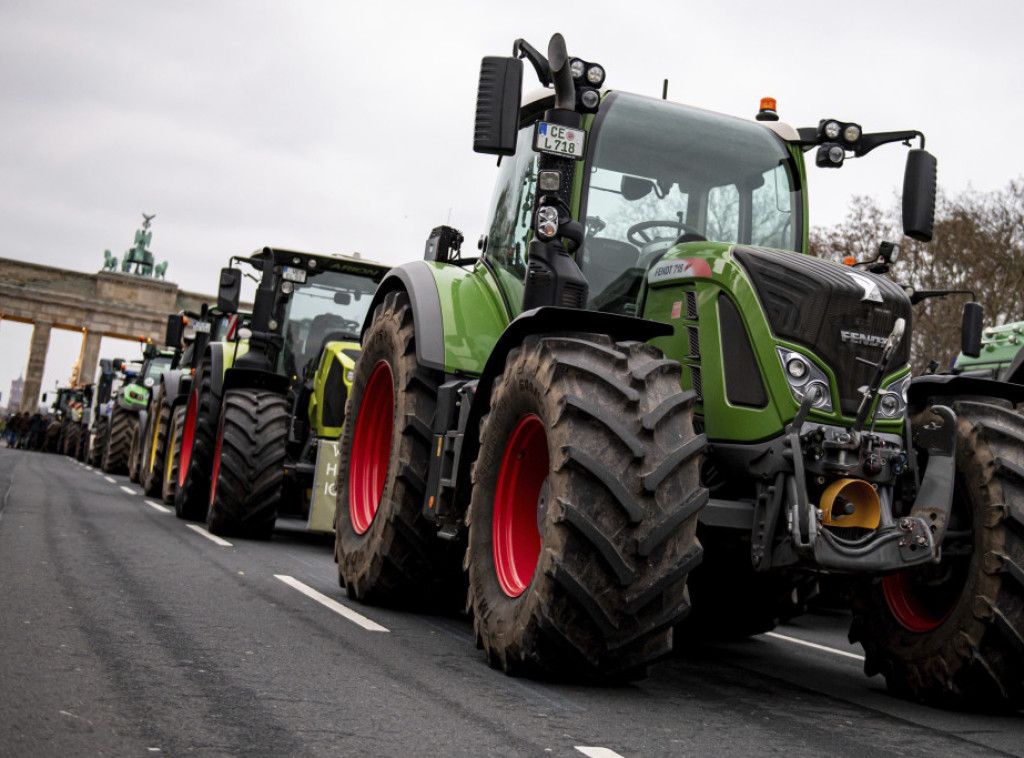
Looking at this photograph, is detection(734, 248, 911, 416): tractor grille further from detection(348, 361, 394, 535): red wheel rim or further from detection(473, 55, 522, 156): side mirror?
detection(348, 361, 394, 535): red wheel rim

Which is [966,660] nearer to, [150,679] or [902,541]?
[902,541]

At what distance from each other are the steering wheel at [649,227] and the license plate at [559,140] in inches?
24.0

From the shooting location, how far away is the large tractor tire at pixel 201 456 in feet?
40.1

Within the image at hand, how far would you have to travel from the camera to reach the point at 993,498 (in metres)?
5.12

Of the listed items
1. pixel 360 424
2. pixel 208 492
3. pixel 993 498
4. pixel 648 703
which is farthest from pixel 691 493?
pixel 208 492

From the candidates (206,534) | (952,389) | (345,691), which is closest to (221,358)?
(206,534)

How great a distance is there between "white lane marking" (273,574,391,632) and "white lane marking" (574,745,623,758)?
2.48m

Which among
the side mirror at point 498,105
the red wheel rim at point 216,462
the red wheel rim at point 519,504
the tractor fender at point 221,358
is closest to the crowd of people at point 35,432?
the tractor fender at point 221,358

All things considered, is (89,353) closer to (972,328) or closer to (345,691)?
(972,328)

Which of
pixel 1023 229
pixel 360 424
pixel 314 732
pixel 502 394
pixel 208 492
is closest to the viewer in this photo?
pixel 314 732

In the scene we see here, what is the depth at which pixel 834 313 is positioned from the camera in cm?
511

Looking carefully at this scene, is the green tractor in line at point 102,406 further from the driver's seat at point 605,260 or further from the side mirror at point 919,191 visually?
the side mirror at point 919,191

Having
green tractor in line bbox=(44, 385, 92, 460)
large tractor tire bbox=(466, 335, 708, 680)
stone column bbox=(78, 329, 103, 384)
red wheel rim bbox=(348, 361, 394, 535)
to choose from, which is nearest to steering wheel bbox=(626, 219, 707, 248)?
large tractor tire bbox=(466, 335, 708, 680)

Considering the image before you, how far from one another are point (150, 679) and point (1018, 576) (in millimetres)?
3569
